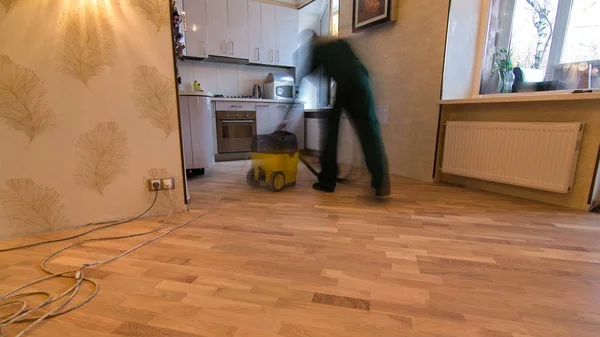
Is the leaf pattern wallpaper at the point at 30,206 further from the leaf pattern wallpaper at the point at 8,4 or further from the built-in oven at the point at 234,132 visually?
the built-in oven at the point at 234,132

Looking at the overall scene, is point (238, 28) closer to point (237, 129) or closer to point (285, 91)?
point (285, 91)

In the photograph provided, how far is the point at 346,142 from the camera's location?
12.8 feet

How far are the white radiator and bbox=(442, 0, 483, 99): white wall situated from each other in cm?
39

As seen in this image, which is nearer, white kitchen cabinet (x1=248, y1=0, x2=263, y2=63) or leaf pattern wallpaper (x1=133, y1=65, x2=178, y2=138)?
leaf pattern wallpaper (x1=133, y1=65, x2=178, y2=138)

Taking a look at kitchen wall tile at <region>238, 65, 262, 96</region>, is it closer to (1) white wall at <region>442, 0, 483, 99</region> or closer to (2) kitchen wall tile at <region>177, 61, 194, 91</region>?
(2) kitchen wall tile at <region>177, 61, 194, 91</region>

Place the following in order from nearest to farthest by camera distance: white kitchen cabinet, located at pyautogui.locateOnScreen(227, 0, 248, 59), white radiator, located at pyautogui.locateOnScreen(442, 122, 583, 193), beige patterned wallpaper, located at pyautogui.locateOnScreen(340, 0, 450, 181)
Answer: white radiator, located at pyautogui.locateOnScreen(442, 122, 583, 193) → beige patterned wallpaper, located at pyautogui.locateOnScreen(340, 0, 450, 181) → white kitchen cabinet, located at pyautogui.locateOnScreen(227, 0, 248, 59)

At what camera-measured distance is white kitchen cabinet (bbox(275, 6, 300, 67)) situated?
14.8ft

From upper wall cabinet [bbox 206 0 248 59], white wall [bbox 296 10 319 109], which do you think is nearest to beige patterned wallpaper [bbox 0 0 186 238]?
upper wall cabinet [bbox 206 0 248 59]

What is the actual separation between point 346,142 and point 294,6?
8.50 ft

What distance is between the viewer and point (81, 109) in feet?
4.92

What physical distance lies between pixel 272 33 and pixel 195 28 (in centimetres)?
121

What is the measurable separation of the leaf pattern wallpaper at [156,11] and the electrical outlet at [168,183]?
899 millimetres

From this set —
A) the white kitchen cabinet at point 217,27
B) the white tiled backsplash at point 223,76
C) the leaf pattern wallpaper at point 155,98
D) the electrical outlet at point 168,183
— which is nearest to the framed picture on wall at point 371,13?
the white tiled backsplash at point 223,76

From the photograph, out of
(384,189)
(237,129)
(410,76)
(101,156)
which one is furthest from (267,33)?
(101,156)
